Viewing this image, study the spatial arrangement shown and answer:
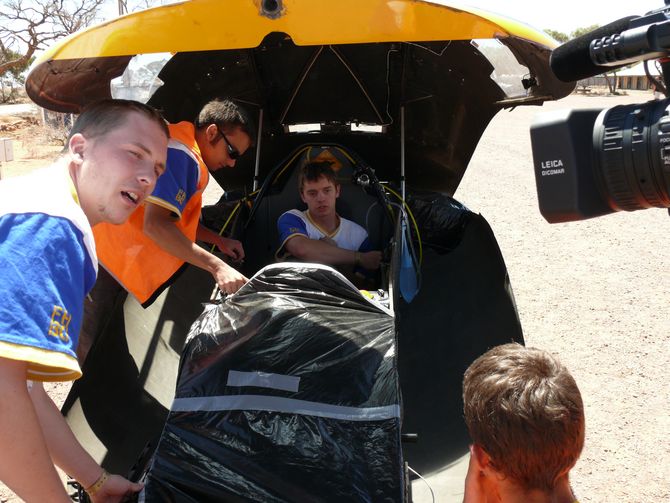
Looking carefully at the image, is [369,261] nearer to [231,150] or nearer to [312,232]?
[312,232]

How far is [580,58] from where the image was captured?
1923 mm

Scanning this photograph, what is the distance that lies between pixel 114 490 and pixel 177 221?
154 centimetres

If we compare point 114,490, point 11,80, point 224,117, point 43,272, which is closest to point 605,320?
point 224,117

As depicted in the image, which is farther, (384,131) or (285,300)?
(384,131)

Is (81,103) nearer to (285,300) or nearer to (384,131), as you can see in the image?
(285,300)

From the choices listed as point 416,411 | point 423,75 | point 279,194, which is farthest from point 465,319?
point 423,75

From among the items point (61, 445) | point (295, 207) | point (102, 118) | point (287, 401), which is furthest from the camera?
point (295, 207)

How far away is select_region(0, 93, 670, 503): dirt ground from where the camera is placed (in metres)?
3.83

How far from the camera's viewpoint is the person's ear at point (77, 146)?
197 cm

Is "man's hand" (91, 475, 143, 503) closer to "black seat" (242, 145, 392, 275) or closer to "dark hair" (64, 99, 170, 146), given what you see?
"dark hair" (64, 99, 170, 146)

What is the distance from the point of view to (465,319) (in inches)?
179

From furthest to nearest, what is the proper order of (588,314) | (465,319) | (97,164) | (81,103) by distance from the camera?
(588,314)
(465,319)
(81,103)
(97,164)

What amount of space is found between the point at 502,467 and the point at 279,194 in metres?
3.54

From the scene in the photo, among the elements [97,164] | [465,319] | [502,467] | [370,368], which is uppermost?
[97,164]
